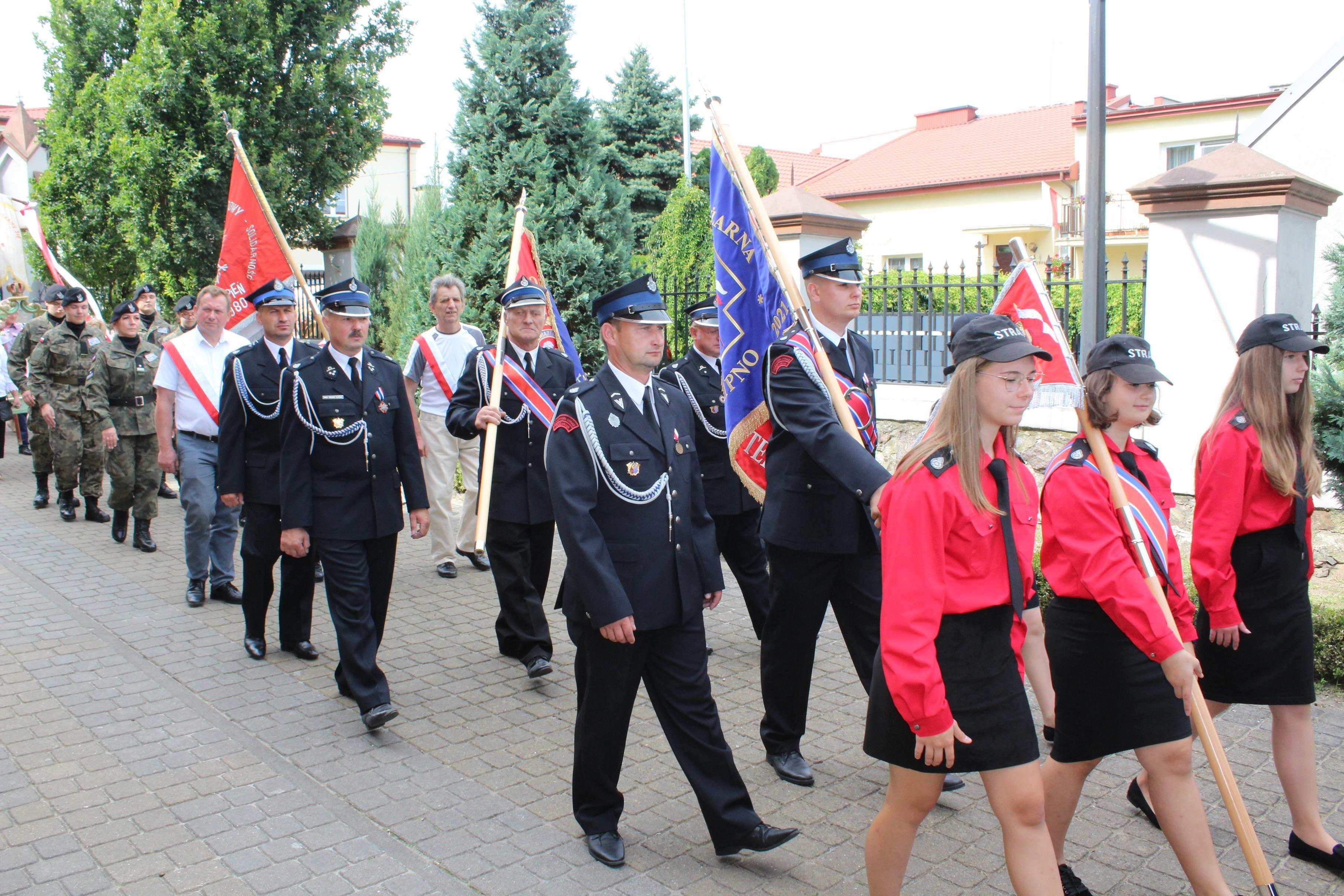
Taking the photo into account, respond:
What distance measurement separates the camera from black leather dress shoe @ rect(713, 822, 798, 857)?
3.78m

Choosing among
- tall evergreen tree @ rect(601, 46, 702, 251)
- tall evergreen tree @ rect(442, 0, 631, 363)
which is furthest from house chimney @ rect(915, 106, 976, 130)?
tall evergreen tree @ rect(442, 0, 631, 363)

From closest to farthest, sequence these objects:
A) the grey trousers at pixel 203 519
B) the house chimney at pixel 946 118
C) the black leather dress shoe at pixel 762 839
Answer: the black leather dress shoe at pixel 762 839 < the grey trousers at pixel 203 519 < the house chimney at pixel 946 118

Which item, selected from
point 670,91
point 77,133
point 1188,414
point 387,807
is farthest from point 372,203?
point 387,807

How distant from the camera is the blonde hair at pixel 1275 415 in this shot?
3834mm

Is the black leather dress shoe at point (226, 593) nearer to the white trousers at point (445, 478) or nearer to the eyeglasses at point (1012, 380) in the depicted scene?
the white trousers at point (445, 478)

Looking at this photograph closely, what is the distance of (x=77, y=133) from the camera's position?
16.6 meters

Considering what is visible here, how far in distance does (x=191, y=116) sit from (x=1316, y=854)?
16.3 m

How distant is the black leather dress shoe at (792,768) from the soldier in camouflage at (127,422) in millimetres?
6970

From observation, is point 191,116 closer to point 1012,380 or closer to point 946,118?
point 1012,380

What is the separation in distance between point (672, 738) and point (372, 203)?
1905 centimetres

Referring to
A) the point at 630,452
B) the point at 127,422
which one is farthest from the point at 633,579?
the point at 127,422

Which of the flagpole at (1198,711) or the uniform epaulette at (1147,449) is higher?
the uniform epaulette at (1147,449)

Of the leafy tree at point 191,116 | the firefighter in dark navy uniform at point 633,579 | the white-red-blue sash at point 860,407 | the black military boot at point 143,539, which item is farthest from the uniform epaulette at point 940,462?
the leafy tree at point 191,116

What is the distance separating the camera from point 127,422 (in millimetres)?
A: 9672
